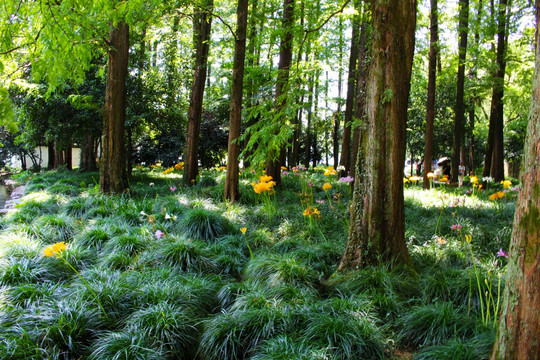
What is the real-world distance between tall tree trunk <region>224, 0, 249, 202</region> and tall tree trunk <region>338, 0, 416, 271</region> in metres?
4.14

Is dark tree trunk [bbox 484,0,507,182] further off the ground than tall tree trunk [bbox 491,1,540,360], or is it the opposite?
dark tree trunk [bbox 484,0,507,182]

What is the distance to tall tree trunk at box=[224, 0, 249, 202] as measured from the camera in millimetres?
7598

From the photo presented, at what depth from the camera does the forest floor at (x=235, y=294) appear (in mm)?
2768

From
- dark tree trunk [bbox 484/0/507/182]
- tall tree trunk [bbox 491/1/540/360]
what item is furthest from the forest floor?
dark tree trunk [bbox 484/0/507/182]

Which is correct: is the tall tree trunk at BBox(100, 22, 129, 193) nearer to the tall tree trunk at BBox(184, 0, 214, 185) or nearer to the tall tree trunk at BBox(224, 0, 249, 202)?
the tall tree trunk at BBox(184, 0, 214, 185)

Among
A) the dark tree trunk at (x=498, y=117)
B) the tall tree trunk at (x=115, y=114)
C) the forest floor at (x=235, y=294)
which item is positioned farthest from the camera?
the dark tree trunk at (x=498, y=117)

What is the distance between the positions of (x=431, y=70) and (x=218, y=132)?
30.3 ft

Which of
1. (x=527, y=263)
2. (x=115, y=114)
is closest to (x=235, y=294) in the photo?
(x=527, y=263)

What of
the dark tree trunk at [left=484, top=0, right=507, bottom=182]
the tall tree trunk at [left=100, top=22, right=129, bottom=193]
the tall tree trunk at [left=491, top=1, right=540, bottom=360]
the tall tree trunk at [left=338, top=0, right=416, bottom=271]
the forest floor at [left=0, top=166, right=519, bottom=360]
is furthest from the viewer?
the dark tree trunk at [left=484, top=0, right=507, bottom=182]

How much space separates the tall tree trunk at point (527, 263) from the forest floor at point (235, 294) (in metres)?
0.72

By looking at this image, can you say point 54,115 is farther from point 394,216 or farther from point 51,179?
point 394,216

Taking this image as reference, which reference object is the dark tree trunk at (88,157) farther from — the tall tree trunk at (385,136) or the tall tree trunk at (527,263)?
the tall tree trunk at (527,263)

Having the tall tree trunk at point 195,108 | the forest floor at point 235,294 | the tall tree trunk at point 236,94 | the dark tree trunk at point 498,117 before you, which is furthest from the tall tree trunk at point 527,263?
the dark tree trunk at point 498,117

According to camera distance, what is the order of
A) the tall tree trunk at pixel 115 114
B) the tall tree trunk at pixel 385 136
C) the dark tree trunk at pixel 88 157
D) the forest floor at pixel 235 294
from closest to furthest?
the forest floor at pixel 235 294, the tall tree trunk at pixel 385 136, the tall tree trunk at pixel 115 114, the dark tree trunk at pixel 88 157
